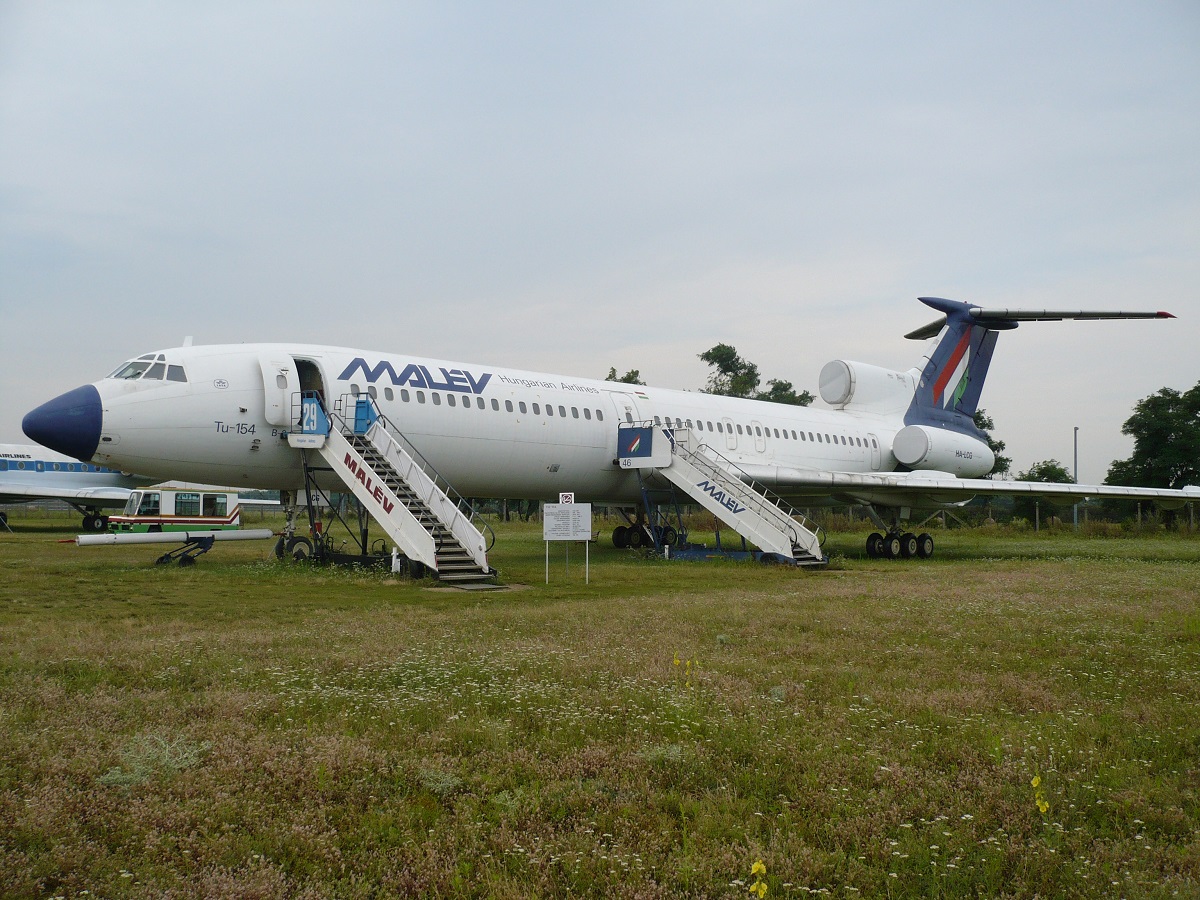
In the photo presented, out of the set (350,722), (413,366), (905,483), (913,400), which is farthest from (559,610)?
(913,400)

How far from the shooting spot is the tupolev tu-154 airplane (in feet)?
51.2

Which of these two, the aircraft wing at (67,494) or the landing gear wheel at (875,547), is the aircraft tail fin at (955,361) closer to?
the landing gear wheel at (875,547)

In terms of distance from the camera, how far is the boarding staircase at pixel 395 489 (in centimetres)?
1490

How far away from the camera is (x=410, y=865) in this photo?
12.7 ft

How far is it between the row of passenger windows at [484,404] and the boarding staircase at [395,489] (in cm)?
52

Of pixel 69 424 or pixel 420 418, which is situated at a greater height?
pixel 420 418

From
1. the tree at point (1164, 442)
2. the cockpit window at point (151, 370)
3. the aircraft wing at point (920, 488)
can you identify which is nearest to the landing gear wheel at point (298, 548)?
the cockpit window at point (151, 370)

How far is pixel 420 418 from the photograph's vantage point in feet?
59.1

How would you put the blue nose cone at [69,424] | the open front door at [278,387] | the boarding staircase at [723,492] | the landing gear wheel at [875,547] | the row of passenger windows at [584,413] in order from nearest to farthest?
1. the blue nose cone at [69,424]
2. the open front door at [278,387]
3. the row of passenger windows at [584,413]
4. the boarding staircase at [723,492]
5. the landing gear wheel at [875,547]

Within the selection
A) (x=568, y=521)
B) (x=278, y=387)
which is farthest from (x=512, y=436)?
(x=278, y=387)

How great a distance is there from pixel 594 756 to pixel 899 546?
22444 mm

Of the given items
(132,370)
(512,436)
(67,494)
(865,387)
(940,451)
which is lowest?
(67,494)

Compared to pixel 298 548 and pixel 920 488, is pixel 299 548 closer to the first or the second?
pixel 298 548

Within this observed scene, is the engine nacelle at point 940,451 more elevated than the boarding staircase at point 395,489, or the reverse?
the engine nacelle at point 940,451
